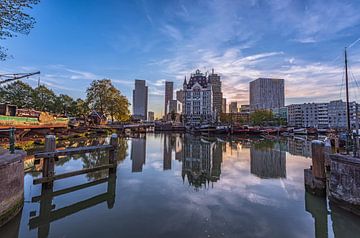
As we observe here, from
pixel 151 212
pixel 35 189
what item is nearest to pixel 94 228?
pixel 151 212

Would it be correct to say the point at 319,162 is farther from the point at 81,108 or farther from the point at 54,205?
the point at 81,108

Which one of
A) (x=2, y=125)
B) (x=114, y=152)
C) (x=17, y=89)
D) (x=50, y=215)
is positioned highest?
(x=17, y=89)

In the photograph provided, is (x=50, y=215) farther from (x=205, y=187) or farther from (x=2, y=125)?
(x=2, y=125)

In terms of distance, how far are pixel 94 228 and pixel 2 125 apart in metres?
22.9

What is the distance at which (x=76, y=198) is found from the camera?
28.3 ft

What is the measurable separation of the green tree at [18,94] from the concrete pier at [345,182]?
60.7 m

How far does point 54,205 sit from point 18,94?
54378mm

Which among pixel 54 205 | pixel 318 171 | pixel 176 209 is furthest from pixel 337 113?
pixel 54 205

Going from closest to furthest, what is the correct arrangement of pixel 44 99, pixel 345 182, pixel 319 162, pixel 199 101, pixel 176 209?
pixel 345 182, pixel 176 209, pixel 319 162, pixel 44 99, pixel 199 101

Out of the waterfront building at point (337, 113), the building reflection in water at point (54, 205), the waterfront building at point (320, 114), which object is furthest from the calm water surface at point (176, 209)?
the waterfront building at point (337, 113)

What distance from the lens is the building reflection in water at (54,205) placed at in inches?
253

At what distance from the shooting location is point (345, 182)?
23.2ft

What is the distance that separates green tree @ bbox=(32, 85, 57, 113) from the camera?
5262 cm

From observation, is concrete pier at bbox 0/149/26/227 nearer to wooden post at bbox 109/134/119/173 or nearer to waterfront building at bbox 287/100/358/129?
wooden post at bbox 109/134/119/173
